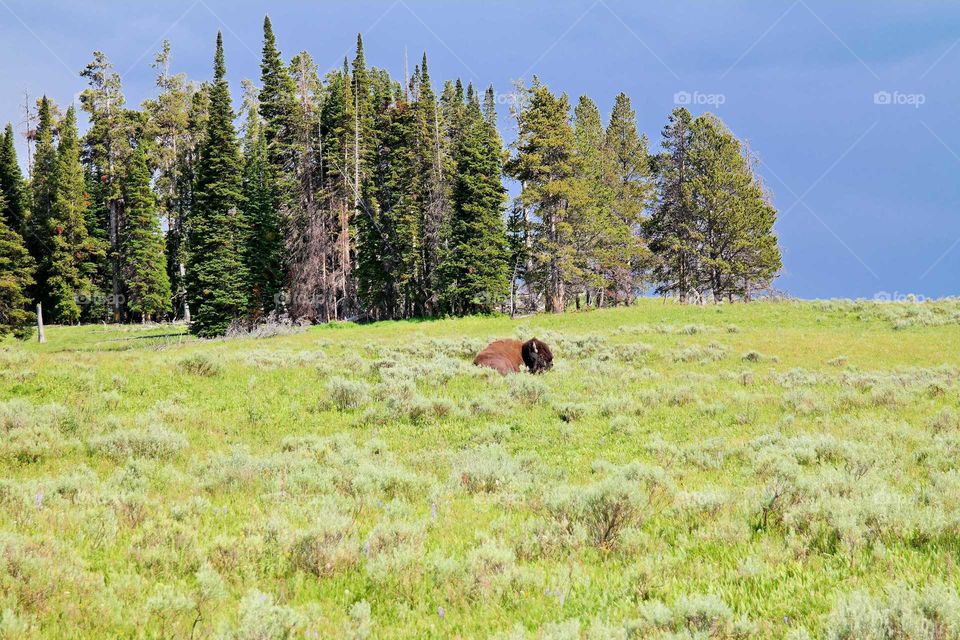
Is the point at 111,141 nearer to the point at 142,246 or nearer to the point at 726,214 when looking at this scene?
the point at 142,246

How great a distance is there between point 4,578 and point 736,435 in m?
9.39

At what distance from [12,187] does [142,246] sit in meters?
14.9

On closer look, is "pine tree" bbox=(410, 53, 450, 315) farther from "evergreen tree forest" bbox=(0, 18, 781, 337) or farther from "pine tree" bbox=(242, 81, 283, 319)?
"pine tree" bbox=(242, 81, 283, 319)

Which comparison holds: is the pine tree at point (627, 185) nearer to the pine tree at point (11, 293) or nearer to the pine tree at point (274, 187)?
the pine tree at point (274, 187)

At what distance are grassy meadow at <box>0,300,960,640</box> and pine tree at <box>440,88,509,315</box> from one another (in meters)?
31.2

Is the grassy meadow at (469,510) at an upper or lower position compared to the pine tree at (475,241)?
lower

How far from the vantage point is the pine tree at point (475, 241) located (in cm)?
4406

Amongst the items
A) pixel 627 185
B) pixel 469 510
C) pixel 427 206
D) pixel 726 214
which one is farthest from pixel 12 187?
pixel 469 510

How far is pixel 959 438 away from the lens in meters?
7.85

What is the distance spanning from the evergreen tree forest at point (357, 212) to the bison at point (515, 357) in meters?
26.2

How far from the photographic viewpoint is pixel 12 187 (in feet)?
176

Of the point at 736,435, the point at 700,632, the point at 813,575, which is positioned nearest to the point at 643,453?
the point at 736,435

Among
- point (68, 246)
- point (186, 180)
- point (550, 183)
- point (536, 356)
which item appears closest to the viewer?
point (536, 356)

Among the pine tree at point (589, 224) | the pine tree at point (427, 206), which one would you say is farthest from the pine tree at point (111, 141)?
the pine tree at point (589, 224)
